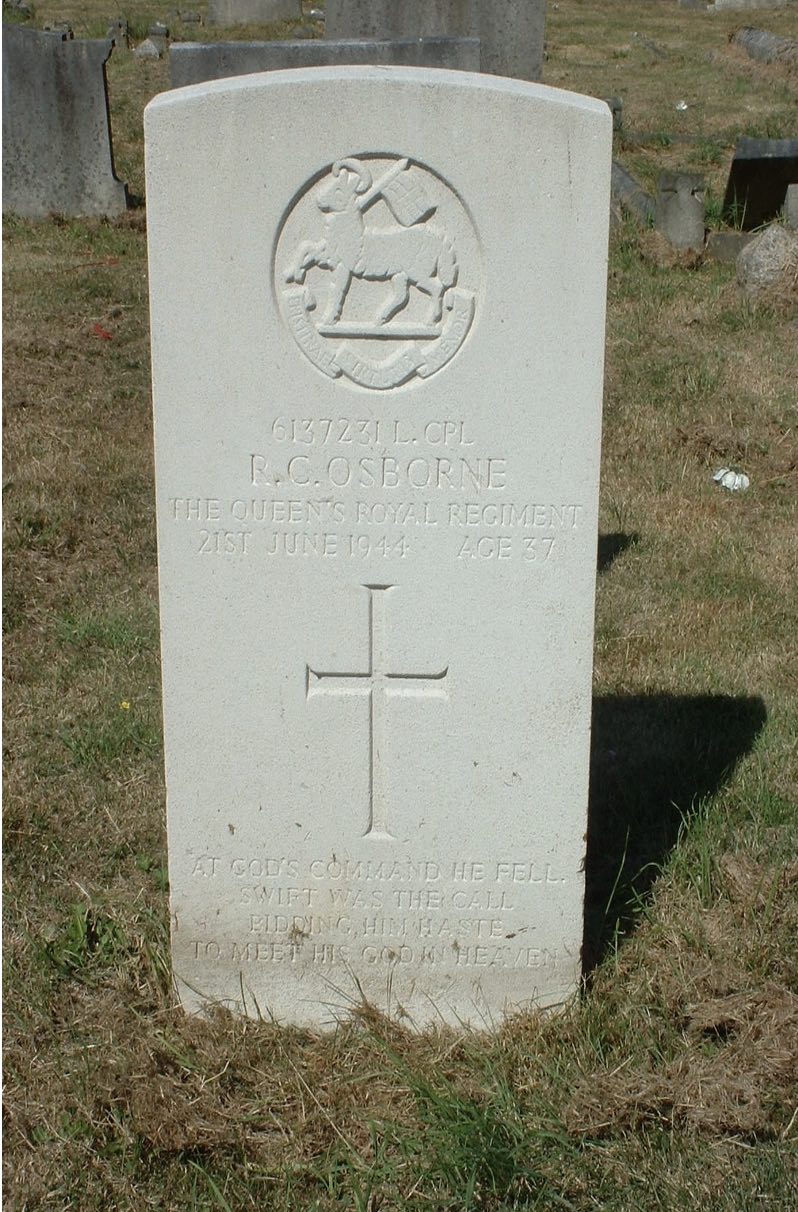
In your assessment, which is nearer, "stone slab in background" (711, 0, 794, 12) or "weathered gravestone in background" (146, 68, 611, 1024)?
"weathered gravestone in background" (146, 68, 611, 1024)

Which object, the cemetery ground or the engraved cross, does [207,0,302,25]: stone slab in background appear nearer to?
the cemetery ground

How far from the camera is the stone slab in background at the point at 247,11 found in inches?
695

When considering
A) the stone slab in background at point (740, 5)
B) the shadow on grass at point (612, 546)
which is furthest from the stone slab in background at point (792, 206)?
the stone slab in background at point (740, 5)

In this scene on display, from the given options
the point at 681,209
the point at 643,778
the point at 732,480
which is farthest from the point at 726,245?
the point at 643,778

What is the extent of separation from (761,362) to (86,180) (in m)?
5.55

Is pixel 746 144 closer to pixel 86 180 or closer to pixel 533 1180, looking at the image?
pixel 86 180

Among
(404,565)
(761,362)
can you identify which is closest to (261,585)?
(404,565)

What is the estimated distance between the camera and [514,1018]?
3.21 m

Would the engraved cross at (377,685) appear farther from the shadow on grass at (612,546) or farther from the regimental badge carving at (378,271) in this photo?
the shadow on grass at (612,546)

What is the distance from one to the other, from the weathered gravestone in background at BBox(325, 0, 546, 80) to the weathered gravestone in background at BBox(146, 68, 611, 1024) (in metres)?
8.45

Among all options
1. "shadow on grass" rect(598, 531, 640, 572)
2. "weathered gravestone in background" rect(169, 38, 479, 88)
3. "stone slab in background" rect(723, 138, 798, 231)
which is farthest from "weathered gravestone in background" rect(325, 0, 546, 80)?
"shadow on grass" rect(598, 531, 640, 572)

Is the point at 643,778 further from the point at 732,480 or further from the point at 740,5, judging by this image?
the point at 740,5

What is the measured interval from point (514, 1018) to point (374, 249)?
1.77 metres

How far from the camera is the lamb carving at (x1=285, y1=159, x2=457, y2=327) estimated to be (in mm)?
2752
